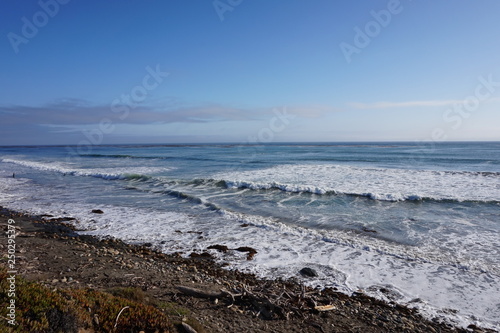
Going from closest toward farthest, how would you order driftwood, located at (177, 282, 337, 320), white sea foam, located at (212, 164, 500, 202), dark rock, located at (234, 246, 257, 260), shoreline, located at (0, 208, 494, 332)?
shoreline, located at (0, 208, 494, 332) < driftwood, located at (177, 282, 337, 320) < dark rock, located at (234, 246, 257, 260) < white sea foam, located at (212, 164, 500, 202)

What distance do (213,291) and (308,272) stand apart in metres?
2.45

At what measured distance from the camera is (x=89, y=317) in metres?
3.63

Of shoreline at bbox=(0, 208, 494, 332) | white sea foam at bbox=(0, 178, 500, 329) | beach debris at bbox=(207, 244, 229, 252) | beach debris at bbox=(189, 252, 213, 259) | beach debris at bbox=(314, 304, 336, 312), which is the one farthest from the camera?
beach debris at bbox=(207, 244, 229, 252)

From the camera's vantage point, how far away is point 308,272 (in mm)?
6613

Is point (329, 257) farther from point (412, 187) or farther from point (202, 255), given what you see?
point (412, 187)

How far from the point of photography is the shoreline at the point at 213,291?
4.60 metres

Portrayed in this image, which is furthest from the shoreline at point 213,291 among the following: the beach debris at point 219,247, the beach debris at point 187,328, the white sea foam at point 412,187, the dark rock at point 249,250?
the white sea foam at point 412,187

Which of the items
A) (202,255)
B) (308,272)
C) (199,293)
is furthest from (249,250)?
(199,293)

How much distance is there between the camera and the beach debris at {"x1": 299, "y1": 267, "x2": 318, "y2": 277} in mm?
6551

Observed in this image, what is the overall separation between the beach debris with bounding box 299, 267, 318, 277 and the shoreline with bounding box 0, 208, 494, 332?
56cm

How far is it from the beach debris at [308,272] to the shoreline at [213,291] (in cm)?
56

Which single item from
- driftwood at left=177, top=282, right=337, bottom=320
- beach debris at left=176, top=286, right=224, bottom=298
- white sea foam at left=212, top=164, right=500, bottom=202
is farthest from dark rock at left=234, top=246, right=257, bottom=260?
white sea foam at left=212, top=164, right=500, bottom=202

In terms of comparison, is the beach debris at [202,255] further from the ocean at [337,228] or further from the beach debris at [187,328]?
the beach debris at [187,328]

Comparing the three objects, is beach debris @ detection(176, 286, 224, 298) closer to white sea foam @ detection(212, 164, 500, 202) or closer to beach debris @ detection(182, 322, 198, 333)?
beach debris @ detection(182, 322, 198, 333)
